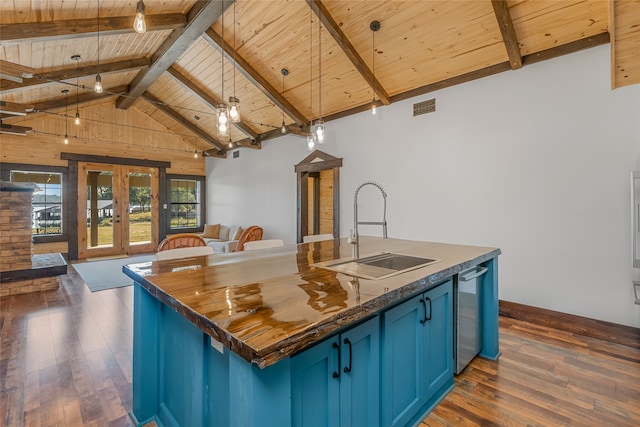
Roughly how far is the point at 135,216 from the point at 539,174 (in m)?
8.76

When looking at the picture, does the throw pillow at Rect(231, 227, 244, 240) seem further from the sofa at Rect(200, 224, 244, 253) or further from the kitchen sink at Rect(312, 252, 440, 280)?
the kitchen sink at Rect(312, 252, 440, 280)

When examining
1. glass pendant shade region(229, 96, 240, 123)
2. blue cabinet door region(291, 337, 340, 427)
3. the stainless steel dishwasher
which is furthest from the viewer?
glass pendant shade region(229, 96, 240, 123)

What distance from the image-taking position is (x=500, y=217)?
354 centimetres

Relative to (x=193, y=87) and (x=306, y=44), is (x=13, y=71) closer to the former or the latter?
(x=193, y=87)

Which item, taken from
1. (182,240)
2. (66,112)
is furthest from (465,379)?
(66,112)

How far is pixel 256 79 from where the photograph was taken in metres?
4.80

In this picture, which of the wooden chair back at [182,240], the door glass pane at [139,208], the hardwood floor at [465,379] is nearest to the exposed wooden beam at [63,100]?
the door glass pane at [139,208]

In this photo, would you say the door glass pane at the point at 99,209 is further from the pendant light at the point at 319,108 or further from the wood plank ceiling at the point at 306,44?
the pendant light at the point at 319,108

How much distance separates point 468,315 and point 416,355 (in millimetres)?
799

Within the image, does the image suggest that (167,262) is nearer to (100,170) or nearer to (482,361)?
(482,361)

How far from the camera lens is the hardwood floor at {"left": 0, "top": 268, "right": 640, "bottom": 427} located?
5.95 ft

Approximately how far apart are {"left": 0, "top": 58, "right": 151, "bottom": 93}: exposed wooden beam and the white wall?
4091 mm

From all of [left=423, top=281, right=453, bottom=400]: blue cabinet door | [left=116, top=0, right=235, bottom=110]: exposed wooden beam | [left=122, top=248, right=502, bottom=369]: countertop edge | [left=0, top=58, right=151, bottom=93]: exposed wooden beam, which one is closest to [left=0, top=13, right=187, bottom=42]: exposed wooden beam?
[left=116, top=0, right=235, bottom=110]: exposed wooden beam

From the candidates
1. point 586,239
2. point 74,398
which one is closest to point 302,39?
point 586,239
